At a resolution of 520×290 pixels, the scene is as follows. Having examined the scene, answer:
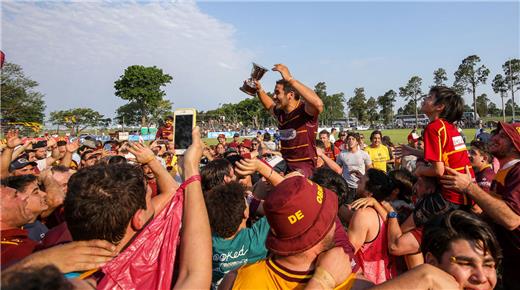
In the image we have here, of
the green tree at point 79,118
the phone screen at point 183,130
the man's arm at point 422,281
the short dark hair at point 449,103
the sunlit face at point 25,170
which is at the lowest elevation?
the man's arm at point 422,281

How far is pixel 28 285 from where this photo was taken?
1.05 m

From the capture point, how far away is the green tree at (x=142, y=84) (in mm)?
75812

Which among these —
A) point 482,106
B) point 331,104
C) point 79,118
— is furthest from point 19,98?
point 482,106

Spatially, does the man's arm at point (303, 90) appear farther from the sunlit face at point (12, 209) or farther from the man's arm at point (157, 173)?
the sunlit face at point (12, 209)

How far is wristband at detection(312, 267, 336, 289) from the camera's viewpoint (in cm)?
156

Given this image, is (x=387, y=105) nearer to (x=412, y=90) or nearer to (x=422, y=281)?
(x=412, y=90)

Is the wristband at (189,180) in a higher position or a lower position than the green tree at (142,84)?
lower

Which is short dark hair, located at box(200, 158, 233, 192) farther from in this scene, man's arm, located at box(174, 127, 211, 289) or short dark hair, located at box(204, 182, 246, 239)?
man's arm, located at box(174, 127, 211, 289)

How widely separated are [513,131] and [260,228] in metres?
2.65

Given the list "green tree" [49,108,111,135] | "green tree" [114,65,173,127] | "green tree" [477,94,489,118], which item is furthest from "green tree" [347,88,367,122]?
"green tree" [49,108,111,135]

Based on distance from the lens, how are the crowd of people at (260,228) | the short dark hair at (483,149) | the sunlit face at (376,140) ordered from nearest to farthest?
the crowd of people at (260,228) < the short dark hair at (483,149) < the sunlit face at (376,140)

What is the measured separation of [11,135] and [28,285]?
425cm

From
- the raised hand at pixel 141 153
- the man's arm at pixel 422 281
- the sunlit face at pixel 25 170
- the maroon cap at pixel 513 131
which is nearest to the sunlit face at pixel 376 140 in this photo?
the maroon cap at pixel 513 131

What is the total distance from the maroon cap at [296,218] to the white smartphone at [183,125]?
118cm
